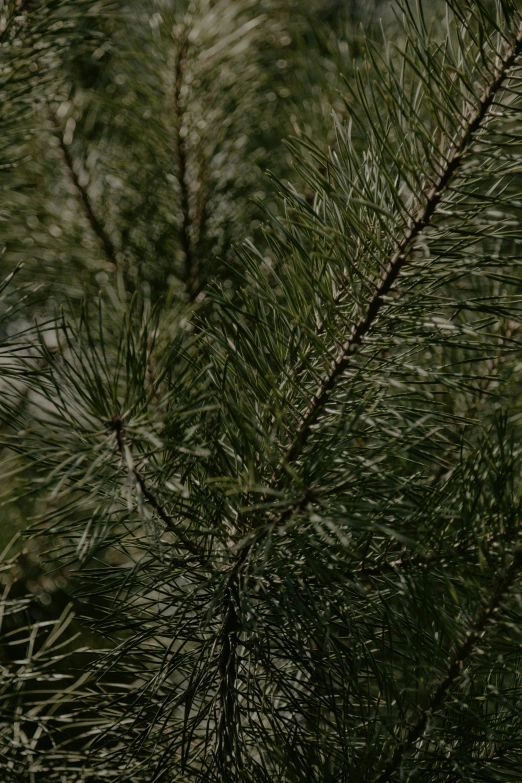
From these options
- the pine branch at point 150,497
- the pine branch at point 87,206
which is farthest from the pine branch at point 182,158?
the pine branch at point 150,497

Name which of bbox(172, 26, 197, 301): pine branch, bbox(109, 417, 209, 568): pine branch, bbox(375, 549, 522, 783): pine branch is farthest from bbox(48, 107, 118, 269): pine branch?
bbox(375, 549, 522, 783): pine branch

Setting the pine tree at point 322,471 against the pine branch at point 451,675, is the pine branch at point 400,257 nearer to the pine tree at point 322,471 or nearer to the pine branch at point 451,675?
the pine tree at point 322,471

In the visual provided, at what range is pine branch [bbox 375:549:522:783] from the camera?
451mm

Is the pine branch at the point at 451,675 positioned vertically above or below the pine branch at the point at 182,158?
below

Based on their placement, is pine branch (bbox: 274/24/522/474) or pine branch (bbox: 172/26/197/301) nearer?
pine branch (bbox: 274/24/522/474)

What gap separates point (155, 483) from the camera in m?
0.44

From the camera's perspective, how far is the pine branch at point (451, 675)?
0.45 m

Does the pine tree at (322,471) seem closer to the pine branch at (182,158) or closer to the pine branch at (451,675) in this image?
the pine branch at (451,675)

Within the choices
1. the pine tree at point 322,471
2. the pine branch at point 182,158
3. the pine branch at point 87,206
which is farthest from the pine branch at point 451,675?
the pine branch at point 87,206

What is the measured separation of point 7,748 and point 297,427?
12.9 inches

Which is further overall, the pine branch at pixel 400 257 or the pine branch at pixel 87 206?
the pine branch at pixel 87 206

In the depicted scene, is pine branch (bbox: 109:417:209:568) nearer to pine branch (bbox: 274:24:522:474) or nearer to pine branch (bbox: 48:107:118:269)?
pine branch (bbox: 274:24:522:474)

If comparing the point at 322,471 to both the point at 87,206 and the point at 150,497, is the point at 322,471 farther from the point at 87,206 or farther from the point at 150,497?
the point at 87,206

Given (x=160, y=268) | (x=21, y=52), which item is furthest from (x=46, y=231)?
(x=21, y=52)
